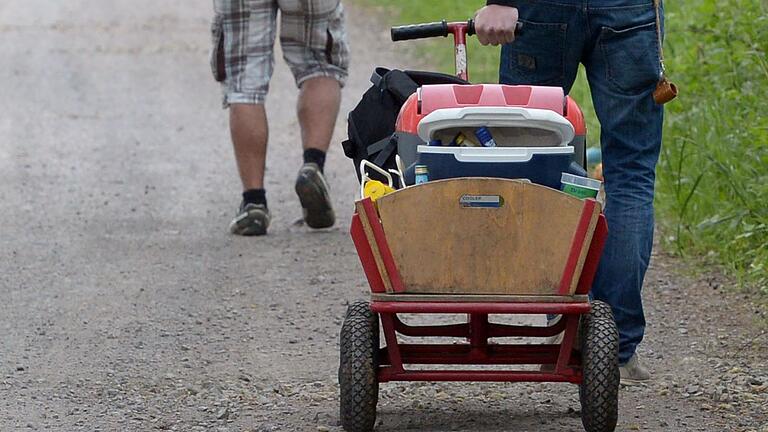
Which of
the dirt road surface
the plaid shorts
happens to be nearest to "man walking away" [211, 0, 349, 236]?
the plaid shorts

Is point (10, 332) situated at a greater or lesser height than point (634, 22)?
lesser

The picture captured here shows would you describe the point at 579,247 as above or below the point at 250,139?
above

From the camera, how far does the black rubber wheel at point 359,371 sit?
395cm

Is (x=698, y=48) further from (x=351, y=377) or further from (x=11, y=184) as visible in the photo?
(x=351, y=377)

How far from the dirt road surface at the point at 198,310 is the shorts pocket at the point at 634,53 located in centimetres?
97

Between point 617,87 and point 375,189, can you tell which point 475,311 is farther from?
point 617,87

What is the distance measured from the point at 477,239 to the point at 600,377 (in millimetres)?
491

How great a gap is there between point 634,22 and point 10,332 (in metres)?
2.51

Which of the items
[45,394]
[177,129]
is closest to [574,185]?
[45,394]

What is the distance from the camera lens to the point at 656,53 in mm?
4543

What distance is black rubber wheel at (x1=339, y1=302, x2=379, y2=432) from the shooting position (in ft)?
12.9

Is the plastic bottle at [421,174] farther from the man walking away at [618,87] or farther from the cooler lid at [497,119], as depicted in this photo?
the man walking away at [618,87]

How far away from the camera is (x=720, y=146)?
6840 millimetres

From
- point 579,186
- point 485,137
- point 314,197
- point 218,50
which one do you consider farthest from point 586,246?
point 218,50
